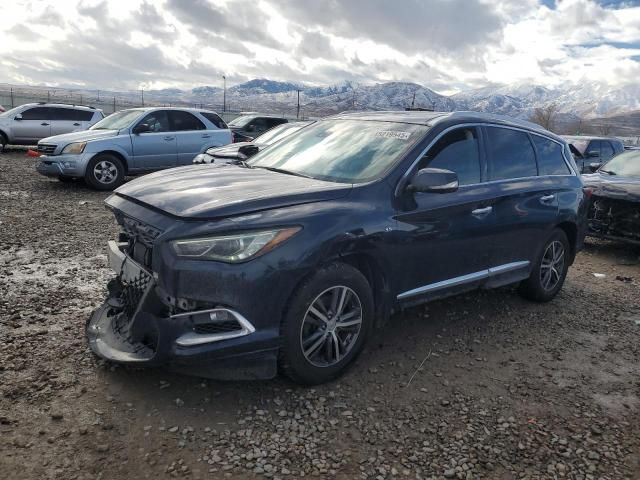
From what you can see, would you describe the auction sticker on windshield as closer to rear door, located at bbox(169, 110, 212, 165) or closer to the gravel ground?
the gravel ground

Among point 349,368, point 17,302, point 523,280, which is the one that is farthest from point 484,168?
point 17,302

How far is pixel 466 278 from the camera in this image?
416 cm

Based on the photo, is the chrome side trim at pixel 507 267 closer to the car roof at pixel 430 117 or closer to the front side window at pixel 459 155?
the front side window at pixel 459 155

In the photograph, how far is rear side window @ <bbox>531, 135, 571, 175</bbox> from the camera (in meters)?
5.02

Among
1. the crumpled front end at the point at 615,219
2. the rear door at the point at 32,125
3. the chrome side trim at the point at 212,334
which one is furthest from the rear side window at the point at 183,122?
the chrome side trim at the point at 212,334

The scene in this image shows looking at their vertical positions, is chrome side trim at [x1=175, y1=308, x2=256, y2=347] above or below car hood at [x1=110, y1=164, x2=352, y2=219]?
below

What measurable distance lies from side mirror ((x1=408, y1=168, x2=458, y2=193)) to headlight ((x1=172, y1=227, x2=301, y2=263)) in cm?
114

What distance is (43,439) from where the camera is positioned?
266 centimetres

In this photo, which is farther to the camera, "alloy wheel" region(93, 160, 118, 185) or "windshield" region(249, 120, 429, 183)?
"alloy wheel" region(93, 160, 118, 185)

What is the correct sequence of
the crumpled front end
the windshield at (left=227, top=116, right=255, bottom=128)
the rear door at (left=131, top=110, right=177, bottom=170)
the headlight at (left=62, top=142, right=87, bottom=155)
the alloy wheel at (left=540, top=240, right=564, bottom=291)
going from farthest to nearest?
the windshield at (left=227, top=116, right=255, bottom=128) < the rear door at (left=131, top=110, right=177, bottom=170) < the headlight at (left=62, top=142, right=87, bottom=155) < the crumpled front end < the alloy wheel at (left=540, top=240, right=564, bottom=291)

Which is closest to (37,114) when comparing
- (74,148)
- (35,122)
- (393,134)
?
(35,122)

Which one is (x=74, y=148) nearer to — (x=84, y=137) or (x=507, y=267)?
(x=84, y=137)

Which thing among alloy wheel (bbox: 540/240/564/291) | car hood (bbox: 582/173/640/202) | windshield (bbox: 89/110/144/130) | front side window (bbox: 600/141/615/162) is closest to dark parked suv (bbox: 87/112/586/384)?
alloy wheel (bbox: 540/240/564/291)

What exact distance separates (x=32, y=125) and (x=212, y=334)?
55.0 feet
